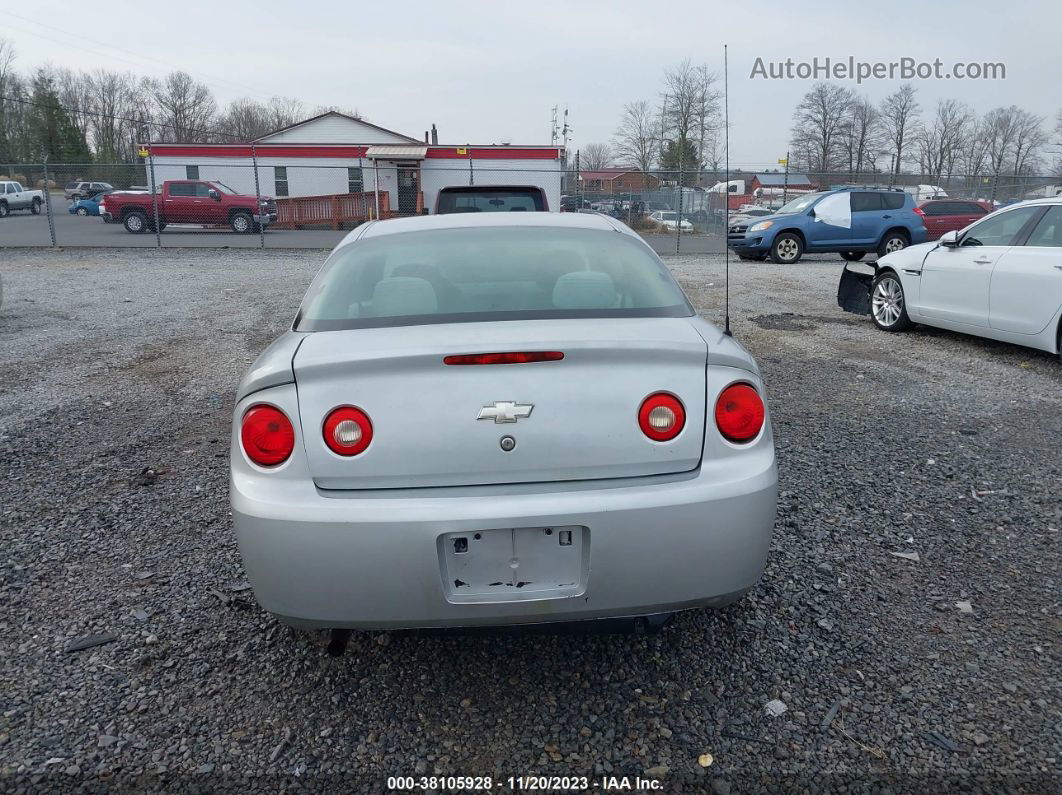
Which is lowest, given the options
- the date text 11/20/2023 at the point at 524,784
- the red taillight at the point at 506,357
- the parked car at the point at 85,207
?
the date text 11/20/2023 at the point at 524,784

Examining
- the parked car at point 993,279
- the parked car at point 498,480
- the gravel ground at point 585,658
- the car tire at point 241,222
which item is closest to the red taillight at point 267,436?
the parked car at point 498,480

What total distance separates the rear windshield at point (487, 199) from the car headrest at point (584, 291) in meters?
7.47

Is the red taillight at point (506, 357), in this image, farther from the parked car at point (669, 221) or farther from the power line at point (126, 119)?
the power line at point (126, 119)

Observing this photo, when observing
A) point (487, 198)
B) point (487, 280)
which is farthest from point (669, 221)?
point (487, 280)

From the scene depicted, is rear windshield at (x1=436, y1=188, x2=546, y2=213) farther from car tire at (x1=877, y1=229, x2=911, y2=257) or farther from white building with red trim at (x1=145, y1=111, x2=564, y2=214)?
white building with red trim at (x1=145, y1=111, x2=564, y2=214)

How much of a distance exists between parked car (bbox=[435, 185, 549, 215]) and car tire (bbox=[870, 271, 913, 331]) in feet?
13.7

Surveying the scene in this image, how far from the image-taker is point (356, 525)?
2227 millimetres

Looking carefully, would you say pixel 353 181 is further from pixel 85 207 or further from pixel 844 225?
pixel 844 225

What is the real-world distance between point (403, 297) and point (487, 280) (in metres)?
0.34

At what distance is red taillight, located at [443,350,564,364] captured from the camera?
7.61 ft

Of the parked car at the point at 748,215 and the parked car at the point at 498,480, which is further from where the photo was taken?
the parked car at the point at 748,215

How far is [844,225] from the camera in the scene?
1772 cm

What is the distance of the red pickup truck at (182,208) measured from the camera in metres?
25.9

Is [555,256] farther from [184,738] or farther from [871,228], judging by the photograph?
[871,228]
